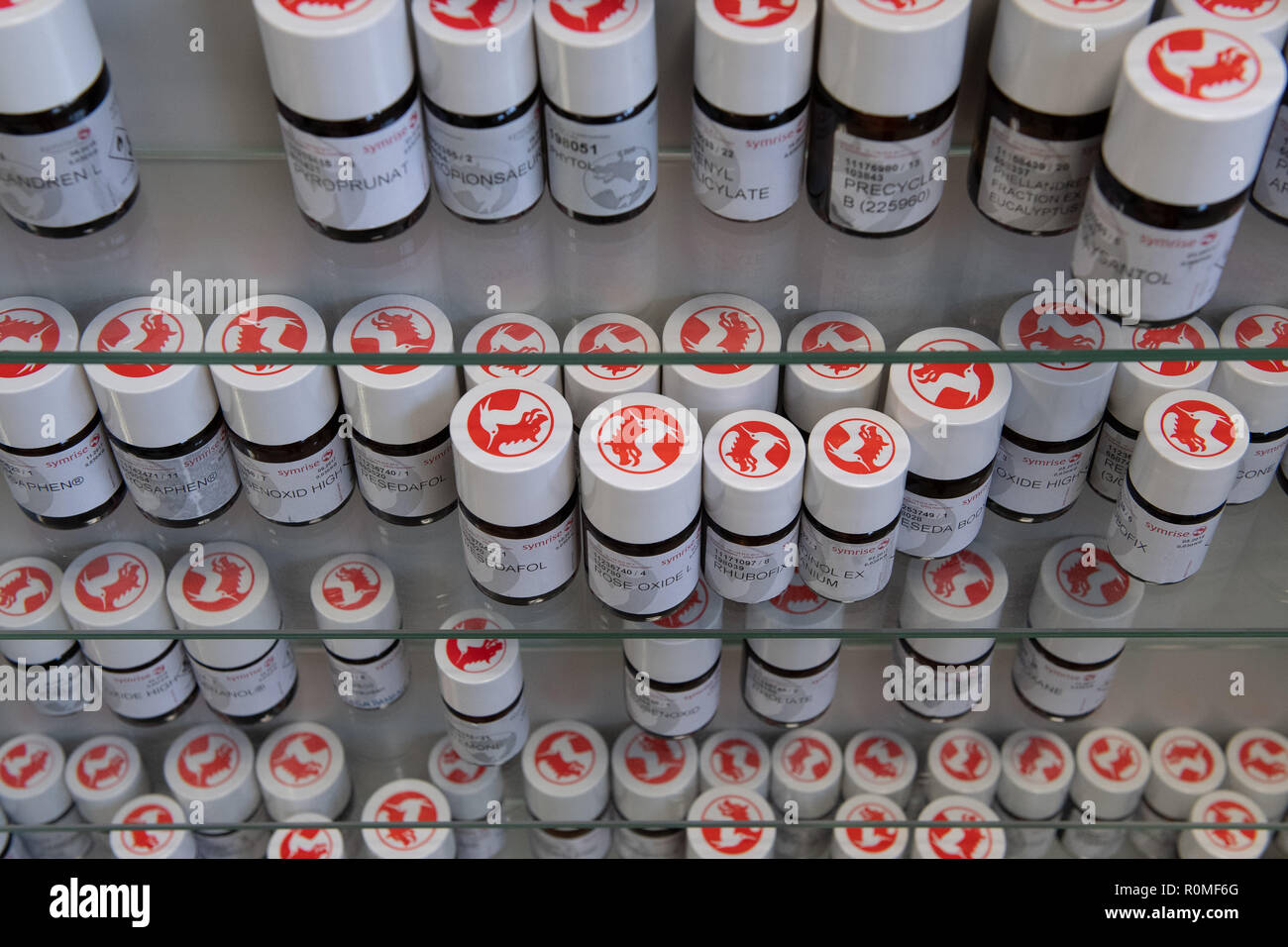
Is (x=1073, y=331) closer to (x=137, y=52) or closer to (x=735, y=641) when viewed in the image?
(x=735, y=641)

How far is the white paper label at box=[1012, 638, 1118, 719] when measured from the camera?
→ 737 mm

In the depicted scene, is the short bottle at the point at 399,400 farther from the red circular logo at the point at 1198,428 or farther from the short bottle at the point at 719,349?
the red circular logo at the point at 1198,428

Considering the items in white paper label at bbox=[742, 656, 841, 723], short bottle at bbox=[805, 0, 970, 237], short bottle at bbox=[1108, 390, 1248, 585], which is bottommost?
white paper label at bbox=[742, 656, 841, 723]

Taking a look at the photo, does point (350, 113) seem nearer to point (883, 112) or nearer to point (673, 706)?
point (883, 112)

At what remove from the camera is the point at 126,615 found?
26.8 inches

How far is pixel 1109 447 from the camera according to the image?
619 mm

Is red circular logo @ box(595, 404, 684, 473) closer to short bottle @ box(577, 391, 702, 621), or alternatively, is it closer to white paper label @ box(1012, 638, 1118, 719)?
short bottle @ box(577, 391, 702, 621)

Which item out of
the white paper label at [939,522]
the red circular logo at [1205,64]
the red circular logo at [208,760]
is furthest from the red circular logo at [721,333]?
the red circular logo at [208,760]

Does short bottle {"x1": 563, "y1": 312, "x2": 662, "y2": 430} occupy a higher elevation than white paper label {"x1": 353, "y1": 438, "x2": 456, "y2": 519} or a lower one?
higher

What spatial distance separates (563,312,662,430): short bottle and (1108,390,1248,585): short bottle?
24 cm

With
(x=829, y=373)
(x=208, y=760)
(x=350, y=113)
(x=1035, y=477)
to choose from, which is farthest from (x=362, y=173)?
(x=208, y=760)

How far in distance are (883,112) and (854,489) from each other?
17 centimetres

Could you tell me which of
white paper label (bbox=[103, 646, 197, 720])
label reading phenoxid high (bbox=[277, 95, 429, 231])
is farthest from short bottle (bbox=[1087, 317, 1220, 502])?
white paper label (bbox=[103, 646, 197, 720])

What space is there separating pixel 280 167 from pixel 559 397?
0.16 metres
